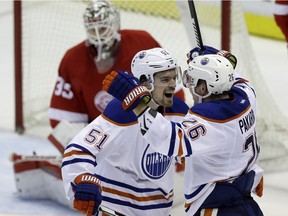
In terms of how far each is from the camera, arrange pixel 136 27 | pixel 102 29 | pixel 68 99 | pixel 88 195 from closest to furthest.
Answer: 1. pixel 88 195
2. pixel 102 29
3. pixel 68 99
4. pixel 136 27

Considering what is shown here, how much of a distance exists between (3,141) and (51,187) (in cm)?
127

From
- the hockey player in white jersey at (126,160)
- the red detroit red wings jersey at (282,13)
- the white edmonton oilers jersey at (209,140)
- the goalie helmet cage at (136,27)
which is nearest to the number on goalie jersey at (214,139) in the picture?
the white edmonton oilers jersey at (209,140)

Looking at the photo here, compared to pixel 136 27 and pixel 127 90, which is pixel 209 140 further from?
pixel 136 27

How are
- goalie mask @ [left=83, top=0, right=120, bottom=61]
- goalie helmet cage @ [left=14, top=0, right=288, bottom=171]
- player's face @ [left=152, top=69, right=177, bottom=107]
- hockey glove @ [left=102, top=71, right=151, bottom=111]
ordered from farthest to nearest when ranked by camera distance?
goalie helmet cage @ [left=14, top=0, right=288, bottom=171] → goalie mask @ [left=83, top=0, right=120, bottom=61] → player's face @ [left=152, top=69, right=177, bottom=107] → hockey glove @ [left=102, top=71, right=151, bottom=111]

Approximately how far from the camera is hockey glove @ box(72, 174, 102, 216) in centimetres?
392

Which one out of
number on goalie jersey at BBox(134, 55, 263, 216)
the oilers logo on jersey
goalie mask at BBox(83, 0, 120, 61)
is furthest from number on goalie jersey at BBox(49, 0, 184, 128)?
number on goalie jersey at BBox(134, 55, 263, 216)

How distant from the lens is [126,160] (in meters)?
4.22

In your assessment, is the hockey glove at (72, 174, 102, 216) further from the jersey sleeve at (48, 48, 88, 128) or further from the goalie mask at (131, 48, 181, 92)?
the jersey sleeve at (48, 48, 88, 128)

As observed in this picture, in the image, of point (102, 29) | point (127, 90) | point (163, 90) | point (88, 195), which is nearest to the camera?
point (127, 90)

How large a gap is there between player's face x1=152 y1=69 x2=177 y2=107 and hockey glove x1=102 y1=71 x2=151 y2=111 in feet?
1.11

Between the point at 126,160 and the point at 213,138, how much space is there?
0.47m

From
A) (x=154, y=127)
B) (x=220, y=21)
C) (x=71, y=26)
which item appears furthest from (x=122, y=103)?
(x=71, y=26)

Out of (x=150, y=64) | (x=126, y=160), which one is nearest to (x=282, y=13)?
(x=150, y=64)

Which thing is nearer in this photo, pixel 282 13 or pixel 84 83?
pixel 84 83
